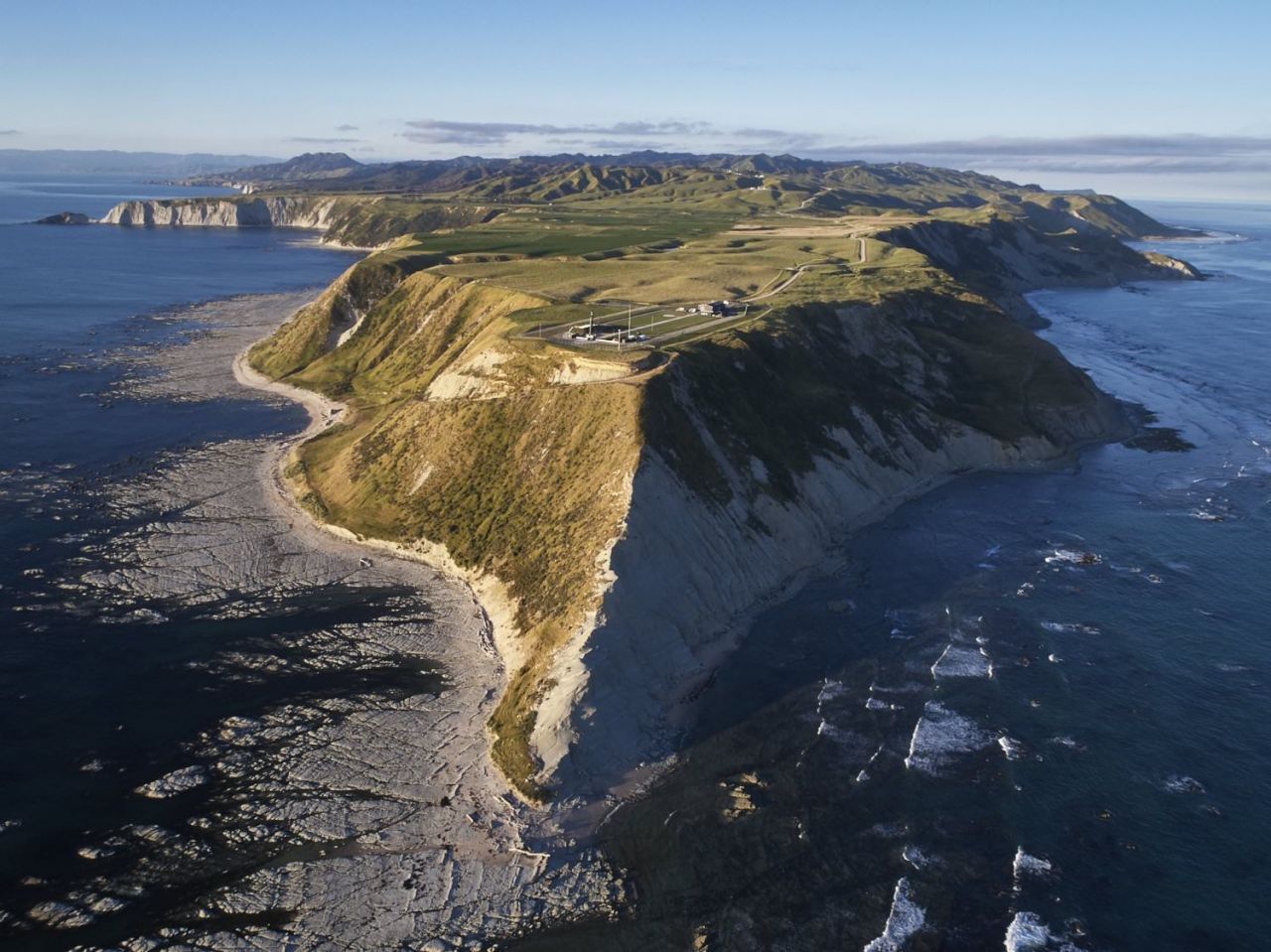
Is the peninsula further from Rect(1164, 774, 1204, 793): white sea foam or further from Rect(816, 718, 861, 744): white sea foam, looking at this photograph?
Rect(1164, 774, 1204, 793): white sea foam

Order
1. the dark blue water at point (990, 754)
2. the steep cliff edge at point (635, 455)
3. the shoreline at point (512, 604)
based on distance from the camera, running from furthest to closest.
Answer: the steep cliff edge at point (635, 455) → the shoreline at point (512, 604) → the dark blue water at point (990, 754)

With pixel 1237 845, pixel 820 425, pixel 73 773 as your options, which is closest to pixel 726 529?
pixel 820 425

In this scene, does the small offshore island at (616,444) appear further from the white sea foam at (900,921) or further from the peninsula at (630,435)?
the white sea foam at (900,921)

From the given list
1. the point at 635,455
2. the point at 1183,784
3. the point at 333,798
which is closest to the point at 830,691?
the point at 1183,784

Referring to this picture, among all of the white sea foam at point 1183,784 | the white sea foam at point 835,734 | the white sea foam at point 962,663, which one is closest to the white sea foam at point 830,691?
the white sea foam at point 835,734

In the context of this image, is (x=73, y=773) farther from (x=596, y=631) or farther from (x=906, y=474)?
(x=906, y=474)

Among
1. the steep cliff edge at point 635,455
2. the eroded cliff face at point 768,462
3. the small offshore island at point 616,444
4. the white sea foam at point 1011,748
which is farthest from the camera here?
the steep cliff edge at point 635,455

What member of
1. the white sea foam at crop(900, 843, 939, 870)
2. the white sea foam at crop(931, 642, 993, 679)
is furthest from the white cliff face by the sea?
the white sea foam at crop(900, 843, 939, 870)
